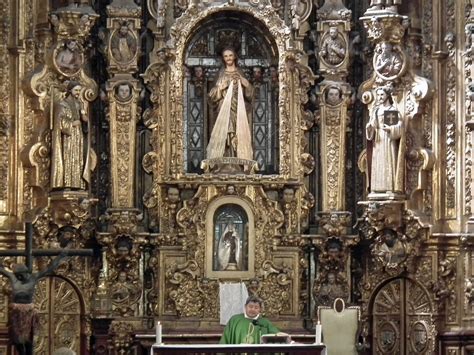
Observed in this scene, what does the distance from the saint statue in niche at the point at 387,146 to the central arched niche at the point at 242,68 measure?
4.11 ft

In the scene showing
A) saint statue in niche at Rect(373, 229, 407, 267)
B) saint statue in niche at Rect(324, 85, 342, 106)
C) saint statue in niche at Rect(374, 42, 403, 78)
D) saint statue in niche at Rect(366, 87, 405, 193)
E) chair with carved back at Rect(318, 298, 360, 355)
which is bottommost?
chair with carved back at Rect(318, 298, 360, 355)

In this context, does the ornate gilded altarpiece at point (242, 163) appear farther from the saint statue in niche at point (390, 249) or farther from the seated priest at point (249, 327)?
the seated priest at point (249, 327)

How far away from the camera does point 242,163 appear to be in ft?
68.6

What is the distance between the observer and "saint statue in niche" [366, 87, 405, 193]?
2061cm

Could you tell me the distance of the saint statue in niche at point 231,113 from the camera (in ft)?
68.7

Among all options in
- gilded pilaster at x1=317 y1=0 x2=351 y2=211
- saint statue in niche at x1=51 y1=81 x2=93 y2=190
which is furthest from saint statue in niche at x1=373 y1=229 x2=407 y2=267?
saint statue in niche at x1=51 y1=81 x2=93 y2=190

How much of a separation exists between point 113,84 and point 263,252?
2.63 m

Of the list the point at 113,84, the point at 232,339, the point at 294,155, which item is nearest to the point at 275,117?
the point at 294,155

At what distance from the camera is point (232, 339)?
682 inches

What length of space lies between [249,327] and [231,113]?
14.2 ft

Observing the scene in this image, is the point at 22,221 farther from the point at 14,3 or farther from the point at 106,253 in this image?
the point at 14,3

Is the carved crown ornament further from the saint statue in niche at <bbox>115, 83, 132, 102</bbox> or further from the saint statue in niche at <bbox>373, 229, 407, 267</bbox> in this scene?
the saint statue in niche at <bbox>115, 83, 132, 102</bbox>

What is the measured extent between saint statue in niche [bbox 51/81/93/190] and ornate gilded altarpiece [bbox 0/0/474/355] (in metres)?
0.02

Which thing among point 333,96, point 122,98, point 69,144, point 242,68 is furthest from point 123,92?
point 333,96
